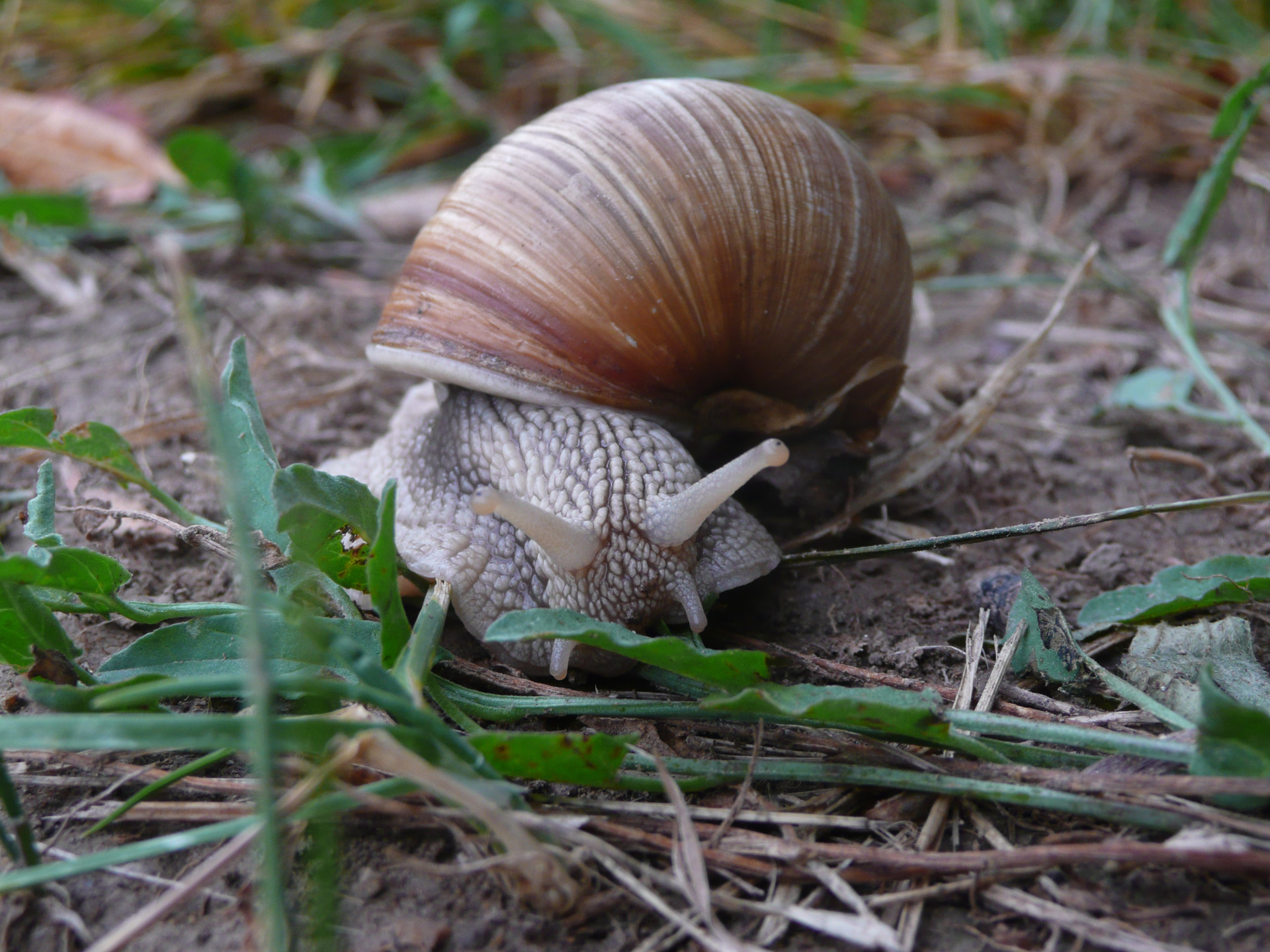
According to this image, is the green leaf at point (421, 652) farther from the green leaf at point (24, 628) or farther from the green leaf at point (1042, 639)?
the green leaf at point (1042, 639)

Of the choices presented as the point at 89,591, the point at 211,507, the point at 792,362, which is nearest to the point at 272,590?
the point at 89,591

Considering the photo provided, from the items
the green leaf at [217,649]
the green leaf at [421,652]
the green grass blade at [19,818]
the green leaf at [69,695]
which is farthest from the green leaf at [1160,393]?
the green grass blade at [19,818]

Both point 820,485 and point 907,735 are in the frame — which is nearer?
point 907,735

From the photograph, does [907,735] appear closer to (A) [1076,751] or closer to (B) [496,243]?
(A) [1076,751]

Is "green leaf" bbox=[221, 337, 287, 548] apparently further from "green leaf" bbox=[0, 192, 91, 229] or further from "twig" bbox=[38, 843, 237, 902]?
"green leaf" bbox=[0, 192, 91, 229]

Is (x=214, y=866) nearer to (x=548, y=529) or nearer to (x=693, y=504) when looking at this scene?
(x=548, y=529)

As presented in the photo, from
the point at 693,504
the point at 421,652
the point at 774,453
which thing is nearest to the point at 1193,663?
the point at 774,453
